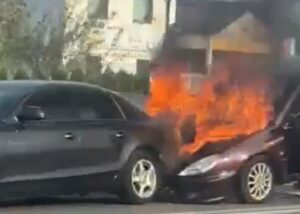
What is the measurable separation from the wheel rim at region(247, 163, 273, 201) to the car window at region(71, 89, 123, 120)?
5.57 ft

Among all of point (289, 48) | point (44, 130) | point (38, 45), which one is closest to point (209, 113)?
point (289, 48)

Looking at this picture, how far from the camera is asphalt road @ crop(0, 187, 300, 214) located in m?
12.0

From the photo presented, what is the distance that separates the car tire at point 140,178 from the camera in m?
12.6

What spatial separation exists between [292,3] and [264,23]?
0.48 m

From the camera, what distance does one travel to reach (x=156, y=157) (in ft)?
42.7

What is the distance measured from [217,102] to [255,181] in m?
1.29

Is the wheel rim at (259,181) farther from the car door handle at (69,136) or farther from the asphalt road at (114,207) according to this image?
the car door handle at (69,136)

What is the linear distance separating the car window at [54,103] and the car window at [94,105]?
0.10m

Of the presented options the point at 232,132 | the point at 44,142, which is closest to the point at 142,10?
the point at 232,132

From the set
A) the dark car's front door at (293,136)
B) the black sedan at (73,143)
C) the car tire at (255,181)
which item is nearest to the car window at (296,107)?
the dark car's front door at (293,136)

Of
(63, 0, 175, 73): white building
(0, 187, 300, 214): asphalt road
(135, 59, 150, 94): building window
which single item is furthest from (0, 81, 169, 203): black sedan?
(63, 0, 175, 73): white building

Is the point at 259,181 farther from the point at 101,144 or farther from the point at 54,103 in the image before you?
the point at 54,103

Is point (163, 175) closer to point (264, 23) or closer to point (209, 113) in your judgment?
point (209, 113)

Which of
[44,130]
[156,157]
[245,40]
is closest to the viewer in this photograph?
[44,130]
